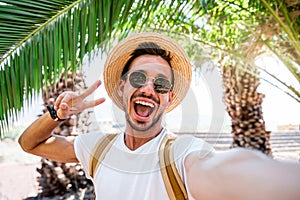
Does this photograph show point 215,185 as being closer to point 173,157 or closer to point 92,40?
point 173,157

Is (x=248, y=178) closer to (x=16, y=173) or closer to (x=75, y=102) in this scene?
(x=75, y=102)

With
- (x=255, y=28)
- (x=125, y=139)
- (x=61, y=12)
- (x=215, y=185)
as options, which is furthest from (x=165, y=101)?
(x=255, y=28)

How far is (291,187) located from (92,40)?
4.28ft

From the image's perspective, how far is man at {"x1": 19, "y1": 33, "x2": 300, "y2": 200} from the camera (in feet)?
2.11

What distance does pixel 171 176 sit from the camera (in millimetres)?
689

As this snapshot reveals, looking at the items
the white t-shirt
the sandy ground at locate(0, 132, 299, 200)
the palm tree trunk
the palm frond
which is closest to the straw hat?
the white t-shirt

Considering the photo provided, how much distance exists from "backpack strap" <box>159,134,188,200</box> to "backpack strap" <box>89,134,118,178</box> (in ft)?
0.63

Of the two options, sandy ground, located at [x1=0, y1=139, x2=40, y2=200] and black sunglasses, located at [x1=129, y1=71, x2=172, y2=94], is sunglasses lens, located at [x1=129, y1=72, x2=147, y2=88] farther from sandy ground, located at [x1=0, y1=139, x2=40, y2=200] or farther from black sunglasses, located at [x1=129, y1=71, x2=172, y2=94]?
sandy ground, located at [x1=0, y1=139, x2=40, y2=200]

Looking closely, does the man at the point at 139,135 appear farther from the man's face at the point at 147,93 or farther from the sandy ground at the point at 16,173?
the sandy ground at the point at 16,173

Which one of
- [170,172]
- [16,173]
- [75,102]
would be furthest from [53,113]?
[16,173]

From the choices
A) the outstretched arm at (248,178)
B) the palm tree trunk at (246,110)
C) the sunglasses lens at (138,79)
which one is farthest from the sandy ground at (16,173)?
the outstretched arm at (248,178)

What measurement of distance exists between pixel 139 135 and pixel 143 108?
93mm

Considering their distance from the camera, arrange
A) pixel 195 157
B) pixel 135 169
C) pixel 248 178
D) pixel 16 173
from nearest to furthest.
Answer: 1. pixel 248 178
2. pixel 195 157
3. pixel 135 169
4. pixel 16 173

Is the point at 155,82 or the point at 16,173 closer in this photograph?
the point at 155,82
